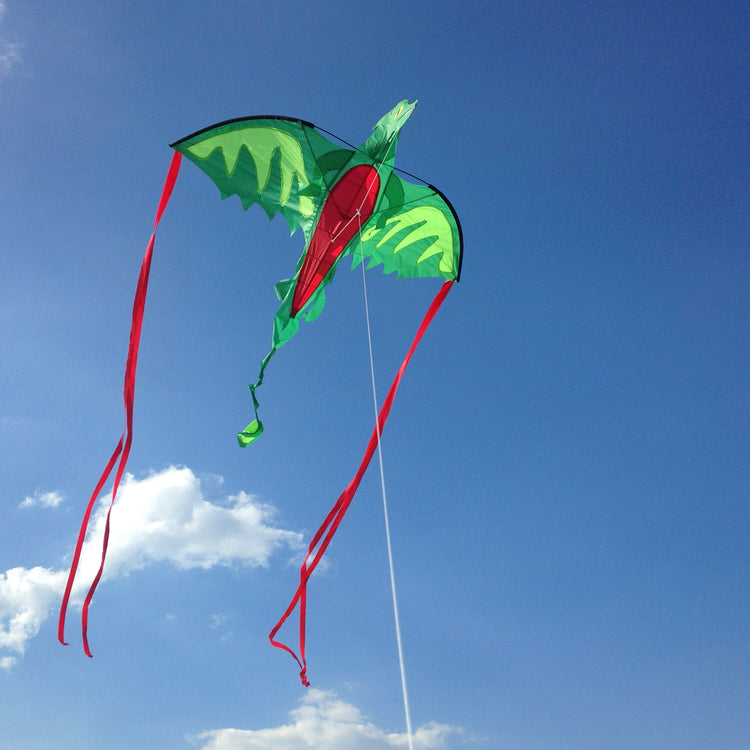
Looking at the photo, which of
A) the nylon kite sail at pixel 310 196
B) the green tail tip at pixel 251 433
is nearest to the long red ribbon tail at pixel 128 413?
the nylon kite sail at pixel 310 196

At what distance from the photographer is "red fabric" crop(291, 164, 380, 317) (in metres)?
6.90

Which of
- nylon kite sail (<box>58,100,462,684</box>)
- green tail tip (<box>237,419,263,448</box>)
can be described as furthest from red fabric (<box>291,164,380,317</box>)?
green tail tip (<box>237,419,263,448</box>)

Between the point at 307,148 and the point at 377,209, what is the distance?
107 cm

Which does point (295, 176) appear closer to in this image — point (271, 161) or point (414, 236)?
point (271, 161)

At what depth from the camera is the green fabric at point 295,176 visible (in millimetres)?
6516

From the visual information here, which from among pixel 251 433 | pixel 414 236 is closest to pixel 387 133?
pixel 414 236

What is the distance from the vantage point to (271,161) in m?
6.85

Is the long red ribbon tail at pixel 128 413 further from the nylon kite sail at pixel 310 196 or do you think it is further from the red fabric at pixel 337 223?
the red fabric at pixel 337 223

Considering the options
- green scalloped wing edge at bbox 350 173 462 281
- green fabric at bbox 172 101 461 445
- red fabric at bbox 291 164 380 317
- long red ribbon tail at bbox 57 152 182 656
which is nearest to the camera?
long red ribbon tail at bbox 57 152 182 656

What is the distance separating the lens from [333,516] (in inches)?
237

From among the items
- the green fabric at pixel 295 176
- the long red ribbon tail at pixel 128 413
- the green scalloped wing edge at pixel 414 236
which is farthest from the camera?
the green scalloped wing edge at pixel 414 236

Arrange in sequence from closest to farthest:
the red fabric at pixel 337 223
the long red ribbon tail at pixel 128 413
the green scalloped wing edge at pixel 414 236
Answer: the long red ribbon tail at pixel 128 413, the red fabric at pixel 337 223, the green scalloped wing edge at pixel 414 236

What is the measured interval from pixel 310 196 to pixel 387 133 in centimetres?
110

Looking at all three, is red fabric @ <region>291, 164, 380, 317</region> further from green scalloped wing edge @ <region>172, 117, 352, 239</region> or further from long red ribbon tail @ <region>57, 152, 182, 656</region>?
long red ribbon tail @ <region>57, 152, 182, 656</region>
